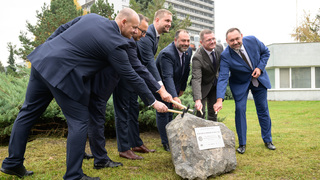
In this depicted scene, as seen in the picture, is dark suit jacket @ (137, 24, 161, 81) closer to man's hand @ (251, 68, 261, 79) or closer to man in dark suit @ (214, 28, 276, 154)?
man in dark suit @ (214, 28, 276, 154)

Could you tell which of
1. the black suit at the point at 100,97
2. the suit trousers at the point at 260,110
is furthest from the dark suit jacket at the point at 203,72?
the black suit at the point at 100,97

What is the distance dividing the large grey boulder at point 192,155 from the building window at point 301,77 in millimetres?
17012

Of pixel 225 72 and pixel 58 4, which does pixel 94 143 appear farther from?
pixel 58 4

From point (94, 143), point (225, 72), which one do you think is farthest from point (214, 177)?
point (225, 72)

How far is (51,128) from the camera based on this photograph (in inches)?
194

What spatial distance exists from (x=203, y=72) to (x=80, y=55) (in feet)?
7.74

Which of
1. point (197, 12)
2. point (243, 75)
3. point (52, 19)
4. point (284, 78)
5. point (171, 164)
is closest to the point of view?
point (171, 164)

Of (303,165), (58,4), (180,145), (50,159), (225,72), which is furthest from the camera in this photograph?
(58,4)

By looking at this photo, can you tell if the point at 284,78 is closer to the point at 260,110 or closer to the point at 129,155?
the point at 260,110

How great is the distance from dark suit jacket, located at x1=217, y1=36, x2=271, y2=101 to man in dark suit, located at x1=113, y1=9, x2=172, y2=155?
1.01 m

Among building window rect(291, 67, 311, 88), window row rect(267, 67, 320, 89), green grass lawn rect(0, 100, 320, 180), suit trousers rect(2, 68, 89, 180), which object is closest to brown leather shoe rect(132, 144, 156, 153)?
green grass lawn rect(0, 100, 320, 180)

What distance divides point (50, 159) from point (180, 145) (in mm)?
1920

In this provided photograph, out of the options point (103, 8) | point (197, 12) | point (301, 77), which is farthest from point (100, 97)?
point (197, 12)

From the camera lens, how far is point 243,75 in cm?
392
